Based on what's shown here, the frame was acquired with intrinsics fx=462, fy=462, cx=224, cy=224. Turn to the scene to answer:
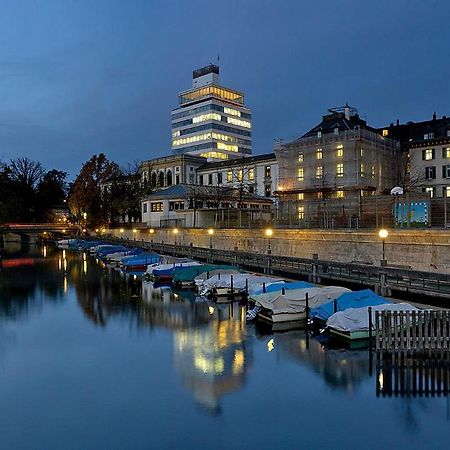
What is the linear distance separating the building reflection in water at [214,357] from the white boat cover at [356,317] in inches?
184

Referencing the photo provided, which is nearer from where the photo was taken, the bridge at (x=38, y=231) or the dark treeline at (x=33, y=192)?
the bridge at (x=38, y=231)

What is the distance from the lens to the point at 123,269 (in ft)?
201

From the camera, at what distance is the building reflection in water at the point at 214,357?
18370 millimetres

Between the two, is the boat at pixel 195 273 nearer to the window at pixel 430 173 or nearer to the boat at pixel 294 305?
the boat at pixel 294 305

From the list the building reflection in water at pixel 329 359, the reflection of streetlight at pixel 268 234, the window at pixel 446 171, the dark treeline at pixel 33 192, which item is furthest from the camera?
the dark treeline at pixel 33 192

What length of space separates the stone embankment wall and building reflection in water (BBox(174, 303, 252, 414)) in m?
15.7

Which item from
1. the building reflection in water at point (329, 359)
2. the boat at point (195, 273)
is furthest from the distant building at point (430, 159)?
the building reflection in water at point (329, 359)

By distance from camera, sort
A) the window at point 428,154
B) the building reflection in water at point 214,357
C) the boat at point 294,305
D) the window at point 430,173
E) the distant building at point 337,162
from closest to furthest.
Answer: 1. the building reflection in water at point 214,357
2. the boat at point 294,305
3. the distant building at point 337,162
4. the window at point 430,173
5. the window at point 428,154

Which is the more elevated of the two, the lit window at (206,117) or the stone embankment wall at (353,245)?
the lit window at (206,117)

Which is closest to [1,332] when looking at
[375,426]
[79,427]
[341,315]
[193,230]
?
[79,427]

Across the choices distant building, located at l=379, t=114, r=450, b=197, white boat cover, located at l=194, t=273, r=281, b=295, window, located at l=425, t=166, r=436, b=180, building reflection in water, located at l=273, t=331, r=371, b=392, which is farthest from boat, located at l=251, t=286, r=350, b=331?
window, located at l=425, t=166, r=436, b=180

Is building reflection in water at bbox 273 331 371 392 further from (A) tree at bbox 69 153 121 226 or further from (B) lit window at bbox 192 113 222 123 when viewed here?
(B) lit window at bbox 192 113 222 123

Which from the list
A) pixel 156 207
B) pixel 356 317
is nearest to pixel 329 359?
pixel 356 317

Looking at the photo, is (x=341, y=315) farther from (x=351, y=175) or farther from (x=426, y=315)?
(x=351, y=175)
